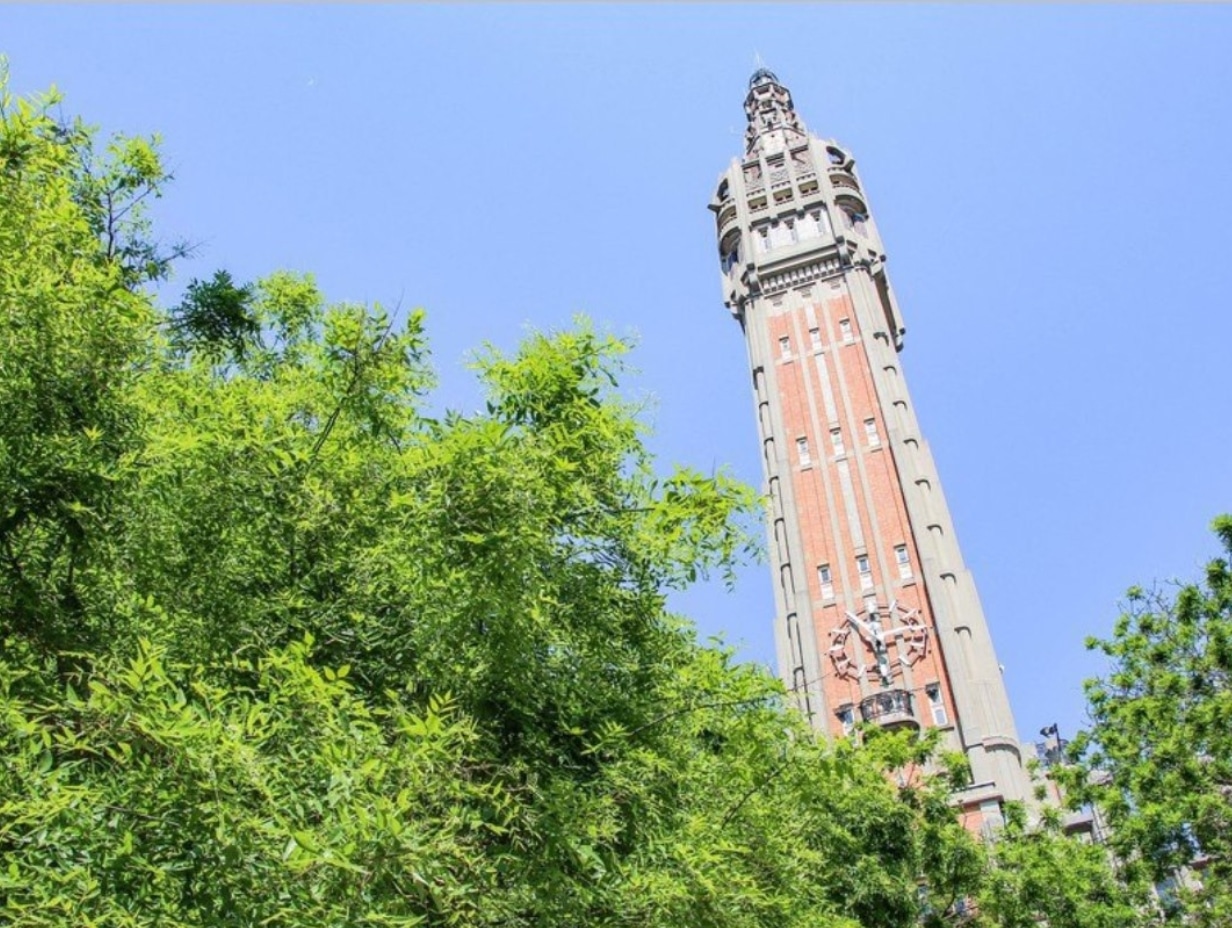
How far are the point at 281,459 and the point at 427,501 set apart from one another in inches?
51.7

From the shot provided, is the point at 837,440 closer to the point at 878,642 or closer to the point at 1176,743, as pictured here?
the point at 878,642

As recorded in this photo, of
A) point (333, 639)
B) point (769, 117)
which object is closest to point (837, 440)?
point (769, 117)

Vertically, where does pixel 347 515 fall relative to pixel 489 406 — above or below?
below

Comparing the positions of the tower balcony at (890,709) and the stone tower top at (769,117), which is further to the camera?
the stone tower top at (769,117)

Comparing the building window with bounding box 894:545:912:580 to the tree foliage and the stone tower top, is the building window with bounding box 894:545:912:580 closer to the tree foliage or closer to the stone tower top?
the stone tower top

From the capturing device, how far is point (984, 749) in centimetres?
2767

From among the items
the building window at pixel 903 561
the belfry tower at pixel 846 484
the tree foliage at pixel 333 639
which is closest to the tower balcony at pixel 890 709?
the belfry tower at pixel 846 484

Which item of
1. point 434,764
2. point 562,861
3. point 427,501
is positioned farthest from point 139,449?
point 562,861

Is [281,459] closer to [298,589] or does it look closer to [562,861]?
[298,589]

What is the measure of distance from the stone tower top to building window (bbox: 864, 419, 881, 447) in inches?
647

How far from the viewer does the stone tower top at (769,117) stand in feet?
158

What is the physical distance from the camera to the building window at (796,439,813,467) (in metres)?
36.5

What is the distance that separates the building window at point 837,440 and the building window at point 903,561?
180 inches

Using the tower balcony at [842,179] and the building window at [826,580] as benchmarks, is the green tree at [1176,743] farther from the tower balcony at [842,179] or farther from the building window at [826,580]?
the tower balcony at [842,179]
